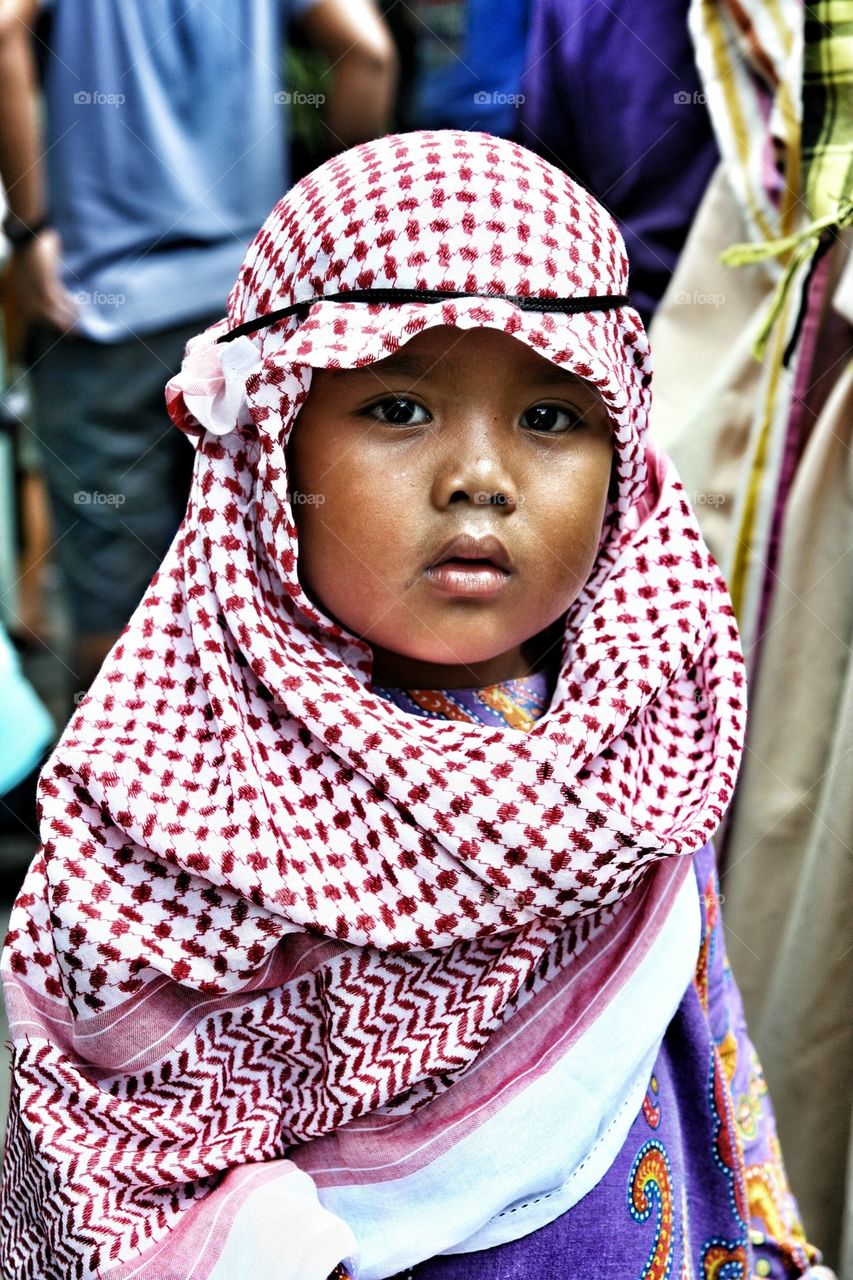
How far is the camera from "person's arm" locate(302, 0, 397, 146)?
2.63 m

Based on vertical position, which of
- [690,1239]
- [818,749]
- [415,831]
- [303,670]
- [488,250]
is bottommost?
[690,1239]

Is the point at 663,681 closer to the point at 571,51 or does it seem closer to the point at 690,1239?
the point at 690,1239

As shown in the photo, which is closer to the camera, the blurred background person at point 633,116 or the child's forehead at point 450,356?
the child's forehead at point 450,356

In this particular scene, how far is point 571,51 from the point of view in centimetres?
247

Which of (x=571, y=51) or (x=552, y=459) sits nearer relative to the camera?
(x=552, y=459)

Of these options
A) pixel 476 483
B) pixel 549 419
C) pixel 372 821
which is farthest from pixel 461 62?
pixel 372 821

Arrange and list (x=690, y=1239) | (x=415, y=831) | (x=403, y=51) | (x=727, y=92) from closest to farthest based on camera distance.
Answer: (x=415, y=831) < (x=690, y=1239) < (x=727, y=92) < (x=403, y=51)

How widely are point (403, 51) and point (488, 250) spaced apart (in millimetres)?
1936

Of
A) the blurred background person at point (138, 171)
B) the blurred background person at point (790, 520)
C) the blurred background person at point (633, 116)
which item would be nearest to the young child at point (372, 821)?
the blurred background person at point (790, 520)

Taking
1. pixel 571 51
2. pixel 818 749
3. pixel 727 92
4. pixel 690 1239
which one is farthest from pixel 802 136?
pixel 690 1239

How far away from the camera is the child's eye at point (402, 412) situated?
3.78 ft

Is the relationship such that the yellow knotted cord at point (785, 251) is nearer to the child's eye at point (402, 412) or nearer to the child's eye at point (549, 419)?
the child's eye at point (549, 419)

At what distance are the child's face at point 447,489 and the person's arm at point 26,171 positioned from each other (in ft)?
5.88

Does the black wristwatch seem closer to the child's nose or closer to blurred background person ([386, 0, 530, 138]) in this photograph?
blurred background person ([386, 0, 530, 138])
